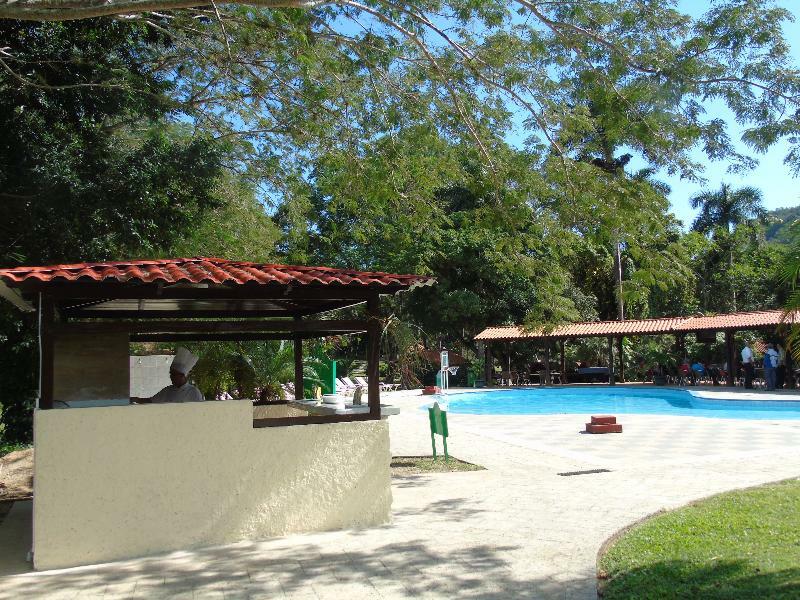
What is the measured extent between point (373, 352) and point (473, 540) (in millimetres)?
2129

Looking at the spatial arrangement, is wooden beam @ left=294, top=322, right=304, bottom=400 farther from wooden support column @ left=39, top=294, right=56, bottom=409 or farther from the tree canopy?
wooden support column @ left=39, top=294, right=56, bottom=409

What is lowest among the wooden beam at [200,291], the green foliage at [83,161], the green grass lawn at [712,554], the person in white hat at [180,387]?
the green grass lawn at [712,554]

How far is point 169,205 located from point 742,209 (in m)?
42.9

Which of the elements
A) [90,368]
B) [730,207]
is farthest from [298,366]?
[730,207]

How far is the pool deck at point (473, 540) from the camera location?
5445mm

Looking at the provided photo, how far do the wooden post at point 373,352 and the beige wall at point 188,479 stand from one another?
25cm

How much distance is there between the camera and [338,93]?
11.1 metres

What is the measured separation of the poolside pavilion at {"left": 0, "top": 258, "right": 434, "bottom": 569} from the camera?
6191 millimetres

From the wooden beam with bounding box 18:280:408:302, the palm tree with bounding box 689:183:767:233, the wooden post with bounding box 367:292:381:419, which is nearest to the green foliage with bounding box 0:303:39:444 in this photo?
the wooden beam with bounding box 18:280:408:302

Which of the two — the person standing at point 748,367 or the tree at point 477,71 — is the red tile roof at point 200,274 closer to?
the tree at point 477,71

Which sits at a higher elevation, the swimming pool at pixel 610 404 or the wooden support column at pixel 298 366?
the wooden support column at pixel 298 366

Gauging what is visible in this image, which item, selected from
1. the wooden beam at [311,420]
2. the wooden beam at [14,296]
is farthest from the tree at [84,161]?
the wooden beam at [311,420]

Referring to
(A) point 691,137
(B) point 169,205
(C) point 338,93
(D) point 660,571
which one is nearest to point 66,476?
(D) point 660,571

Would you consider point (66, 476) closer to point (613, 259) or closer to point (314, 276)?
point (314, 276)
